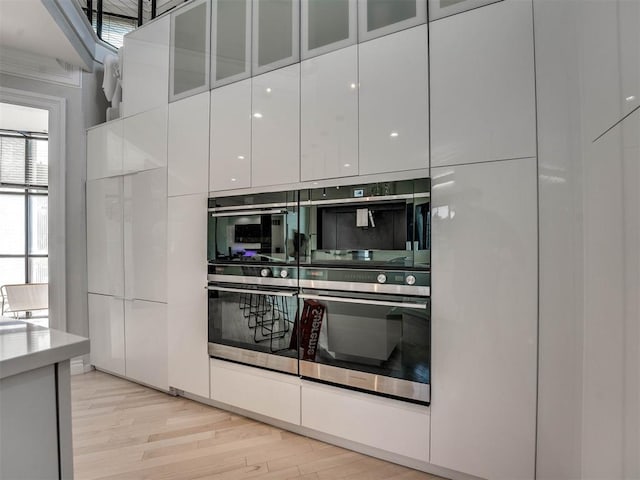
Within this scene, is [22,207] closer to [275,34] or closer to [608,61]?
[275,34]

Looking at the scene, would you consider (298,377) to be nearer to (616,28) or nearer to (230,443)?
(230,443)

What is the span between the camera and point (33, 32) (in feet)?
9.16

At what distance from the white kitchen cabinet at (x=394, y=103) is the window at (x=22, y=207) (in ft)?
16.4

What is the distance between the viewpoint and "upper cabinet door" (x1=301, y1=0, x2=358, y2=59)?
6.53ft

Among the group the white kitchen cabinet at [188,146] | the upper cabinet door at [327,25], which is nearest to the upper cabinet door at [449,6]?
the upper cabinet door at [327,25]

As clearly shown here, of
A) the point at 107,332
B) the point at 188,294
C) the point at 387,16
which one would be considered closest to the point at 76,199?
the point at 107,332

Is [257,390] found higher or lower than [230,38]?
lower

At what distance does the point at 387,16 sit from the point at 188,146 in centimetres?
157

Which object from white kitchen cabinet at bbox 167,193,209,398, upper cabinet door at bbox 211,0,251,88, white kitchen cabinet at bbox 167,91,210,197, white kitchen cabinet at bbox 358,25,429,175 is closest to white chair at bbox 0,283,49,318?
white kitchen cabinet at bbox 167,193,209,398

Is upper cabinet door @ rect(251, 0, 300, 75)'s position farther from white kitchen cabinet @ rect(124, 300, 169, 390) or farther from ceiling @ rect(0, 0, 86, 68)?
white kitchen cabinet @ rect(124, 300, 169, 390)

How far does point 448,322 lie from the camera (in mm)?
1718

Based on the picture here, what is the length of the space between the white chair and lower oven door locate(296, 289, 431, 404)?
405 centimetres

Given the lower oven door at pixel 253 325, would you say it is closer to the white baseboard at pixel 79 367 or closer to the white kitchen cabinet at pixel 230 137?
the white kitchen cabinet at pixel 230 137

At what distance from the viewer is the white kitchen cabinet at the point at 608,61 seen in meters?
0.93
